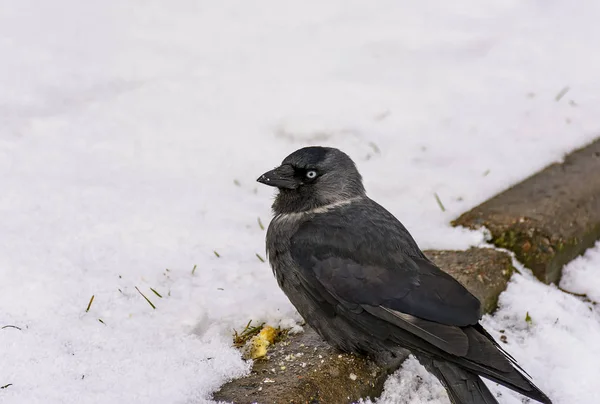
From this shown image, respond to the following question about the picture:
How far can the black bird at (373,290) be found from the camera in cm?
342

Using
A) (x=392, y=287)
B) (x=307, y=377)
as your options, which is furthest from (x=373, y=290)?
(x=307, y=377)

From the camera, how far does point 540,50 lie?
730 cm

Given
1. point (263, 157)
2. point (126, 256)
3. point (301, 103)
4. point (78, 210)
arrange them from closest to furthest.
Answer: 1. point (126, 256)
2. point (78, 210)
3. point (263, 157)
4. point (301, 103)

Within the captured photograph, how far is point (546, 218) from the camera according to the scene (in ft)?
15.8

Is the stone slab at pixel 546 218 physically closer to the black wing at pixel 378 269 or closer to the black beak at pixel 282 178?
the black wing at pixel 378 269

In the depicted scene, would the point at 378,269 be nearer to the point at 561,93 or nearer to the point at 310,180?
the point at 310,180

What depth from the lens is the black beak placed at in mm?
4184

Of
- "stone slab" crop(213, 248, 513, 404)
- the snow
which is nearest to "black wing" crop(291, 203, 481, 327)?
"stone slab" crop(213, 248, 513, 404)

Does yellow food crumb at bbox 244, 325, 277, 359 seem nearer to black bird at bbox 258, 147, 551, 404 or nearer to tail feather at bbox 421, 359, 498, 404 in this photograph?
black bird at bbox 258, 147, 551, 404

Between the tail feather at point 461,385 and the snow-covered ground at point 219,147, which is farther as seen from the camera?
the snow-covered ground at point 219,147

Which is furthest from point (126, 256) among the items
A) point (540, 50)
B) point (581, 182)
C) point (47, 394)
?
point (540, 50)

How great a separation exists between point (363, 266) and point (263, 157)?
2273mm

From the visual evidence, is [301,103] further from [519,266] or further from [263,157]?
[519,266]

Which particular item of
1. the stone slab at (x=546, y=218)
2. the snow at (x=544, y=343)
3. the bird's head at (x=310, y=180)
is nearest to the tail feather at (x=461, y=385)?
the snow at (x=544, y=343)
